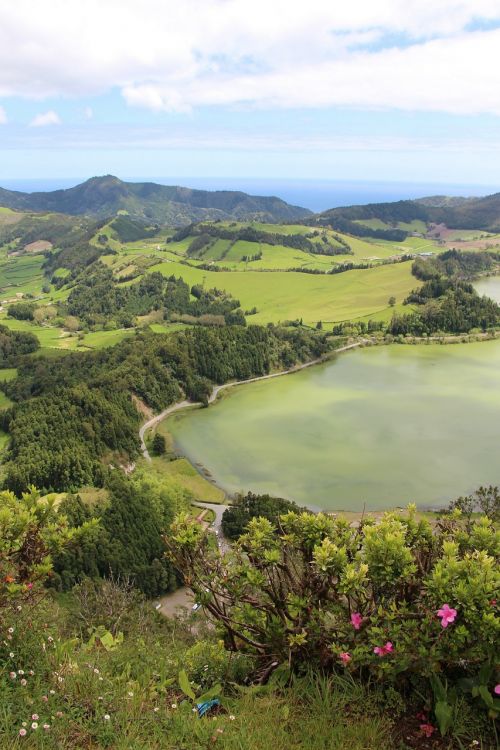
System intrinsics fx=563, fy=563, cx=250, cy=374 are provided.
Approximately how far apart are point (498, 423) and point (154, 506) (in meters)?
37.0

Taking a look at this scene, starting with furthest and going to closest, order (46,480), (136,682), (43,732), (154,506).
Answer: (46,480), (154,506), (136,682), (43,732)

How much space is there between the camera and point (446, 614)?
6.23 metres

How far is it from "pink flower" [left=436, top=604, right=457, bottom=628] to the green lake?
92.1 feet

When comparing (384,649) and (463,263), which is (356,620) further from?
(463,263)

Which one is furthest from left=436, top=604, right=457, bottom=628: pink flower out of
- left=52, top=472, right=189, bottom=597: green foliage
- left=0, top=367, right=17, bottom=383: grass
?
left=0, top=367, right=17, bottom=383: grass

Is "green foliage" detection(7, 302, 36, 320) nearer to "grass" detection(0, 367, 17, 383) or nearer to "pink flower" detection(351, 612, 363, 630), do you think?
"grass" detection(0, 367, 17, 383)

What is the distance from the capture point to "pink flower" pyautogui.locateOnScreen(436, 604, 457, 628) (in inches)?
243

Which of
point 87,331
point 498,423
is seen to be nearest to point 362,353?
point 498,423

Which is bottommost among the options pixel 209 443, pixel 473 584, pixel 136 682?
pixel 209 443

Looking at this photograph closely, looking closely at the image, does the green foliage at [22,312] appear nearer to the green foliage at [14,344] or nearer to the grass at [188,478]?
the green foliage at [14,344]

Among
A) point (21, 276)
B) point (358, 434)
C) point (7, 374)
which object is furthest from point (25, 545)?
point (21, 276)

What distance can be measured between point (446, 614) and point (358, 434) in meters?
50.7

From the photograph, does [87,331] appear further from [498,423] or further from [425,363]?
[498,423]

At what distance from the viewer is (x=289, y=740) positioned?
5977 mm
